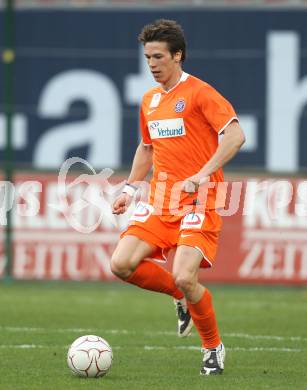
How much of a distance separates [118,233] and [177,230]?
6797 millimetres

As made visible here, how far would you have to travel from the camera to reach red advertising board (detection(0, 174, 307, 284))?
15469 millimetres

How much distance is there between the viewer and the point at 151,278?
8930mm

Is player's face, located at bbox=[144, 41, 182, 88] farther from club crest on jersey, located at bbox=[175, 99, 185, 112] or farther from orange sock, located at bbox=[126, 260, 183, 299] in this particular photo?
orange sock, located at bbox=[126, 260, 183, 299]

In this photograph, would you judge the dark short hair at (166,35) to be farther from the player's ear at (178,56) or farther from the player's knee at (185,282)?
the player's knee at (185,282)

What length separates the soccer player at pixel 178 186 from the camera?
8.51 m

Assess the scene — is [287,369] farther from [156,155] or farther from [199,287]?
[156,155]

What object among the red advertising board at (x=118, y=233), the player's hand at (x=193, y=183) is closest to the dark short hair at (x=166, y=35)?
the player's hand at (x=193, y=183)

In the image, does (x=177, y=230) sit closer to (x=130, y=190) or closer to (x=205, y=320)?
(x=130, y=190)

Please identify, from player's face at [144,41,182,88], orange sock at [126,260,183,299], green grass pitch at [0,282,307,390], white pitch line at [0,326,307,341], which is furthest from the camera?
white pitch line at [0,326,307,341]

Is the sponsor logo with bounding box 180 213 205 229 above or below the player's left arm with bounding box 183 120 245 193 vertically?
below

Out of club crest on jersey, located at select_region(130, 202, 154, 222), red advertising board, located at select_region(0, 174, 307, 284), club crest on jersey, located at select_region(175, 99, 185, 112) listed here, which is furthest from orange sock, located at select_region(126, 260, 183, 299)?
red advertising board, located at select_region(0, 174, 307, 284)

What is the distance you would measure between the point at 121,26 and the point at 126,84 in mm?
910

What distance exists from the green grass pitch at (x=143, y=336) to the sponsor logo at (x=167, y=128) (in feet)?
5.43

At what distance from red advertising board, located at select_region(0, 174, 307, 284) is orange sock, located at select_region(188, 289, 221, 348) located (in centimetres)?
682
